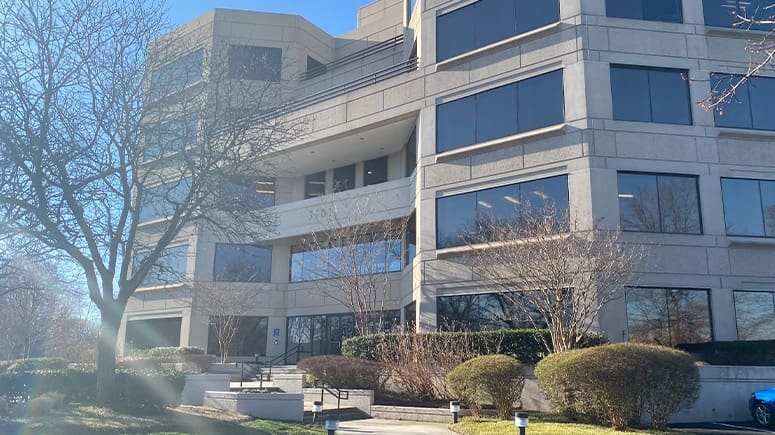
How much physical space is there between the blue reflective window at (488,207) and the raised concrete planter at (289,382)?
21.6 feet

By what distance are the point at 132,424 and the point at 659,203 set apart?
16.1m

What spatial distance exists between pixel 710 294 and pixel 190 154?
1555cm

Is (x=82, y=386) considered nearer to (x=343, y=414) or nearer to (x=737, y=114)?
(x=343, y=414)

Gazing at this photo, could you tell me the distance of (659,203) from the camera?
19.9 m

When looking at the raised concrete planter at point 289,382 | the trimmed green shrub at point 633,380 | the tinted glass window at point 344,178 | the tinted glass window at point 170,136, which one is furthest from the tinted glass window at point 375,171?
the trimmed green shrub at point 633,380

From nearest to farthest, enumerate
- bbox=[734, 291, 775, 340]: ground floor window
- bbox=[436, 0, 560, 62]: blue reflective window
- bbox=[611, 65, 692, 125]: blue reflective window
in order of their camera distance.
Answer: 1. bbox=[734, 291, 775, 340]: ground floor window
2. bbox=[611, 65, 692, 125]: blue reflective window
3. bbox=[436, 0, 560, 62]: blue reflective window

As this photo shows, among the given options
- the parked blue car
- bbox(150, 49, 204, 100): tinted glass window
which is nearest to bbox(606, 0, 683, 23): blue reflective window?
the parked blue car

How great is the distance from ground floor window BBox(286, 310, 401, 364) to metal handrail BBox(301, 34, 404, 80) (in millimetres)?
13000

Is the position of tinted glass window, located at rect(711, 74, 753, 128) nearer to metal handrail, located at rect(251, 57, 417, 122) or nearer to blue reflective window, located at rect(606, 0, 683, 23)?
blue reflective window, located at rect(606, 0, 683, 23)

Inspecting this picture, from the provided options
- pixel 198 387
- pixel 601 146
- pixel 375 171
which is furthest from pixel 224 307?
pixel 601 146

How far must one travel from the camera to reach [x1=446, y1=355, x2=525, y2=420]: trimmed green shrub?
46.1 feet

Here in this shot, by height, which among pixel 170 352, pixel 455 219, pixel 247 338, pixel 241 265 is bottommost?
pixel 170 352

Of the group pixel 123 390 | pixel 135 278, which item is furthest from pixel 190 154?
pixel 123 390

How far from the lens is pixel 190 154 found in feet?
50.2
